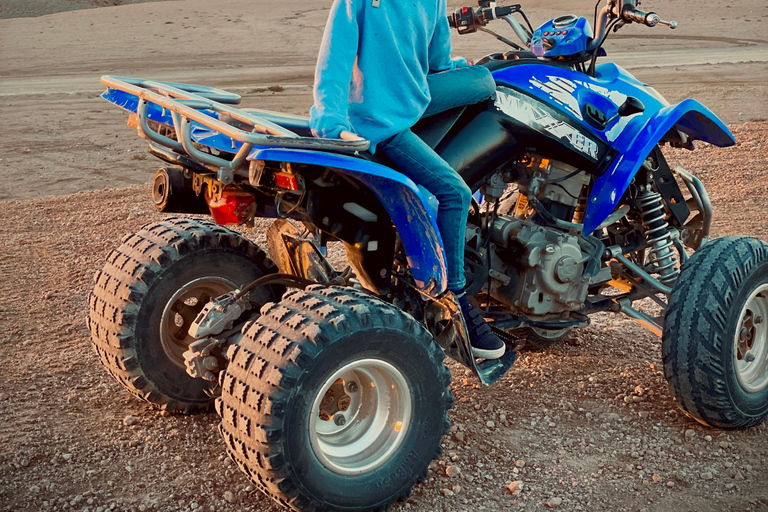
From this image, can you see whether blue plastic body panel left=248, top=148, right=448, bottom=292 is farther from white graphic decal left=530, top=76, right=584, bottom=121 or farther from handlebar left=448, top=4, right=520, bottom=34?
handlebar left=448, top=4, right=520, bottom=34

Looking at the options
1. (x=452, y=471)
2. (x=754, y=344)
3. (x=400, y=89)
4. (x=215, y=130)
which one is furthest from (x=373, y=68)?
(x=754, y=344)

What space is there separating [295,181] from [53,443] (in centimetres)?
188

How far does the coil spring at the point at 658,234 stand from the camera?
4496 millimetres

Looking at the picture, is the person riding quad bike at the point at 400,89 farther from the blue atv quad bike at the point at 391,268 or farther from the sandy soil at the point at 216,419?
the sandy soil at the point at 216,419

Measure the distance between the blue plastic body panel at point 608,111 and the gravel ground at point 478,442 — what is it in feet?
3.50

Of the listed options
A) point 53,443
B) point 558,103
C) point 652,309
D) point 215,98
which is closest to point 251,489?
point 53,443

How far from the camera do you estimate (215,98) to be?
4.05 meters

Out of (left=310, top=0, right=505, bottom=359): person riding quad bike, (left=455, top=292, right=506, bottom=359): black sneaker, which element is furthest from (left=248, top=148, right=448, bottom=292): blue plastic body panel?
(left=455, top=292, right=506, bottom=359): black sneaker

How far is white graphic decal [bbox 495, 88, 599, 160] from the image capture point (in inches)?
157

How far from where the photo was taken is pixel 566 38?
4277 millimetres

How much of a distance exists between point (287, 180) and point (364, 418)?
107 centimetres

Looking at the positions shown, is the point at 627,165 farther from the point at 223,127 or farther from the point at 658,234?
the point at 223,127

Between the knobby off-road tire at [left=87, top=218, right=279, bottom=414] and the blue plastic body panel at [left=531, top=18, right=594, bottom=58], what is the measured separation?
1.90 meters

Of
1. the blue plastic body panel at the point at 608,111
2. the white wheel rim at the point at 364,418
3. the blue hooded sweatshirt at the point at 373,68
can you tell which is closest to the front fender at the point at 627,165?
the blue plastic body panel at the point at 608,111
